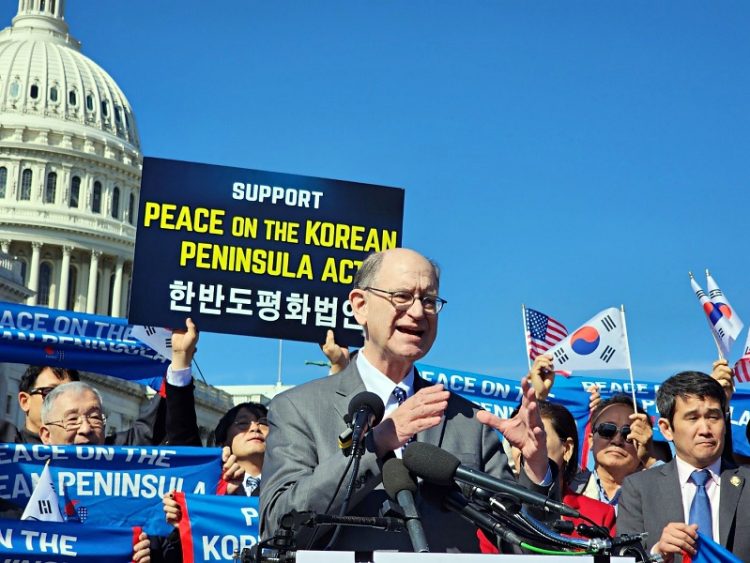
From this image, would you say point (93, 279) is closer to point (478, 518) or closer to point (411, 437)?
point (411, 437)

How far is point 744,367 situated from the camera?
8766mm

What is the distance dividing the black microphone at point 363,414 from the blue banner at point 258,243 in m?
4.42

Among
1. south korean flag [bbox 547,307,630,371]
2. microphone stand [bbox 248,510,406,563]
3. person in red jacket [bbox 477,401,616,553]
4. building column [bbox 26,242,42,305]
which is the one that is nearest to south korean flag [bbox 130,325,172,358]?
south korean flag [bbox 547,307,630,371]

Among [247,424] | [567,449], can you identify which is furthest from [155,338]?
[567,449]

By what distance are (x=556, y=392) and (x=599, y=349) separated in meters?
1.22

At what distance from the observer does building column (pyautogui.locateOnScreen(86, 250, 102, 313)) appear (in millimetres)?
93125

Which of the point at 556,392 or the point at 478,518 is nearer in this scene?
the point at 478,518

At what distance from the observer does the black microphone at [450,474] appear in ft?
10.1

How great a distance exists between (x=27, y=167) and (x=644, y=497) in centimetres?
9016

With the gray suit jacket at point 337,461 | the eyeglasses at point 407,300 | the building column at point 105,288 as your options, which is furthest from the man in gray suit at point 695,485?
the building column at point 105,288

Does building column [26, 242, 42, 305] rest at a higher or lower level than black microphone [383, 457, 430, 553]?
higher

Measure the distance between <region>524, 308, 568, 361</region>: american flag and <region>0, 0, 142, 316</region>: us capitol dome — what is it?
81.5m

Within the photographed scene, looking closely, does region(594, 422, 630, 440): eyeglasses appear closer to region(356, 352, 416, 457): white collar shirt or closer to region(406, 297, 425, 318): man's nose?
region(356, 352, 416, 457): white collar shirt

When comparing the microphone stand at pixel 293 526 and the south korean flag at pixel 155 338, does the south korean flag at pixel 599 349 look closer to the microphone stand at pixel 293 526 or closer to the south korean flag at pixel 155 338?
the south korean flag at pixel 155 338
